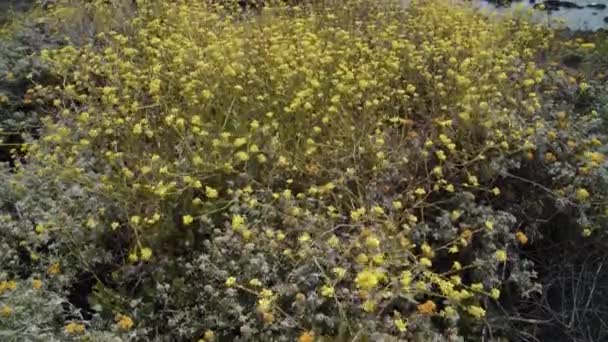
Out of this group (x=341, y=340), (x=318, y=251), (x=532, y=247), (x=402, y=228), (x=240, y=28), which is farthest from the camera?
(x=240, y=28)

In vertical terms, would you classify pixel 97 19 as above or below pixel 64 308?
above

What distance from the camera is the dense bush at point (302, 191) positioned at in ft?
7.59

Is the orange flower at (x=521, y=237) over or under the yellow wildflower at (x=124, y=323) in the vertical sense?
over

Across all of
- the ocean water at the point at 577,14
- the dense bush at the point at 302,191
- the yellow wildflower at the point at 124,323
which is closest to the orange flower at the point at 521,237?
the dense bush at the point at 302,191

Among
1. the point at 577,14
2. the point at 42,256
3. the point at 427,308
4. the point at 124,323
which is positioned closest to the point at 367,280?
the point at 427,308

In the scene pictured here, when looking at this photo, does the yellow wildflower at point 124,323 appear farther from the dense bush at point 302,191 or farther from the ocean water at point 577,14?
the ocean water at point 577,14

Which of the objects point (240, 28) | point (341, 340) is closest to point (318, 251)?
point (341, 340)

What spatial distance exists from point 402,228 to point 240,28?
169 cm

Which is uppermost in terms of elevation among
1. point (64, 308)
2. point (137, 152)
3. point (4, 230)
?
point (137, 152)

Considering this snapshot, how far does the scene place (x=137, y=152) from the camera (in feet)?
9.47

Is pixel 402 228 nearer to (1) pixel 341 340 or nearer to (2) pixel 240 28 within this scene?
(1) pixel 341 340

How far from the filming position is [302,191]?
275 cm

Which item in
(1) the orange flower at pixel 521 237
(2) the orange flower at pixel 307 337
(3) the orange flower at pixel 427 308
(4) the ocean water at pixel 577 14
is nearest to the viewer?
(2) the orange flower at pixel 307 337

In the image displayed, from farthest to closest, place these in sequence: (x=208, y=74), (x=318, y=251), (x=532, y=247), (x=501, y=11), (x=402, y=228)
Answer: (x=501, y=11), (x=208, y=74), (x=532, y=247), (x=402, y=228), (x=318, y=251)
